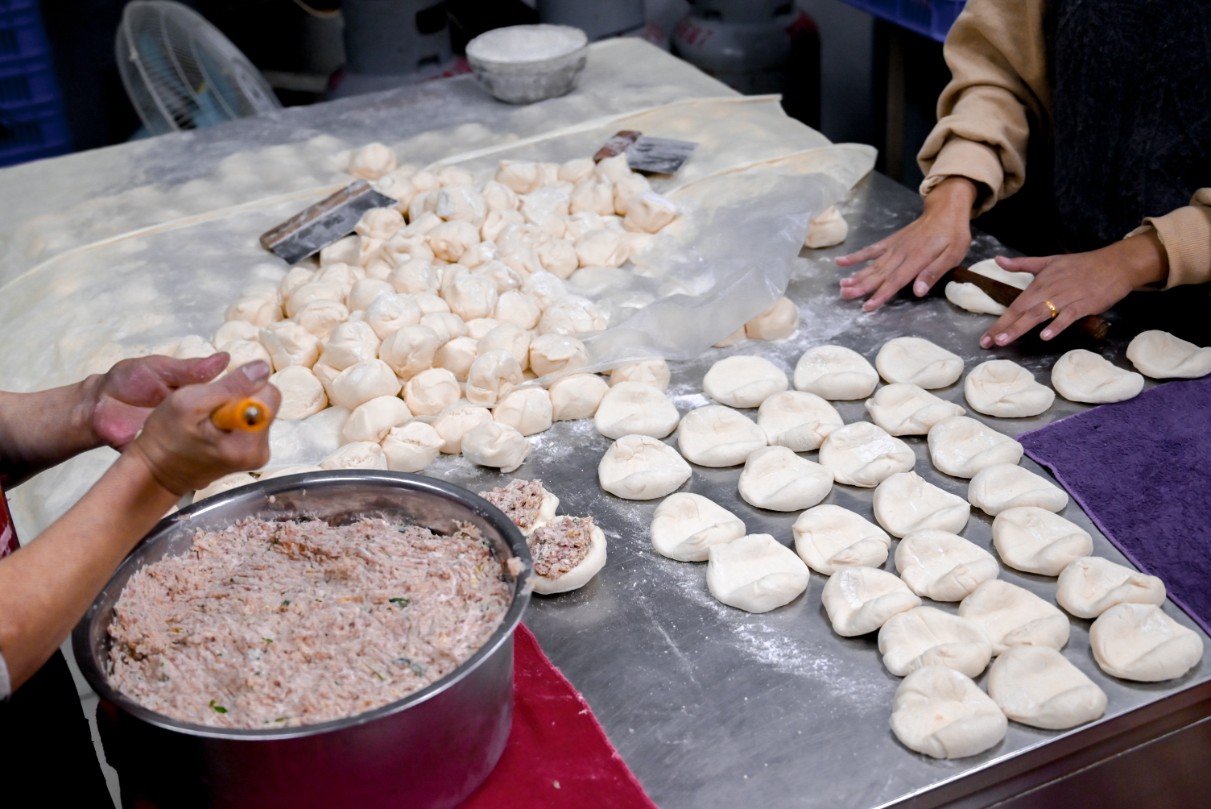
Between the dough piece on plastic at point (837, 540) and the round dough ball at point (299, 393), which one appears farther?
the round dough ball at point (299, 393)

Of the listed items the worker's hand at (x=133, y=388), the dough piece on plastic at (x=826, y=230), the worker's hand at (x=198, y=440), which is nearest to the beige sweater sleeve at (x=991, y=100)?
the dough piece on plastic at (x=826, y=230)

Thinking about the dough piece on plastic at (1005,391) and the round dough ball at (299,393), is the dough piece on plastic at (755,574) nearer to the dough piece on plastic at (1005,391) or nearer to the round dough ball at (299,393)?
the dough piece on plastic at (1005,391)

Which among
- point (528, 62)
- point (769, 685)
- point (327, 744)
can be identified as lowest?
point (769, 685)

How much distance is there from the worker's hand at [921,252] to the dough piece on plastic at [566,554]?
978 millimetres

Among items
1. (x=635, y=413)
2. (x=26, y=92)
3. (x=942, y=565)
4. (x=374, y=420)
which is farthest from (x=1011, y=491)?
(x=26, y=92)

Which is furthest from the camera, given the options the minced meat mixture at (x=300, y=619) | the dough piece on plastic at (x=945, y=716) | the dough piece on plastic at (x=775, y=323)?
the dough piece on plastic at (x=775, y=323)

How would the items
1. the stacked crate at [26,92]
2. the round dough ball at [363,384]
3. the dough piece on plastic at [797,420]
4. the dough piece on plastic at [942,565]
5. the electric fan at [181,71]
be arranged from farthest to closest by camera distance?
1. the stacked crate at [26,92]
2. the electric fan at [181,71]
3. the round dough ball at [363,384]
4. the dough piece on plastic at [797,420]
5. the dough piece on plastic at [942,565]

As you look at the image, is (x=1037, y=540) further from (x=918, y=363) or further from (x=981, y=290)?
(x=981, y=290)

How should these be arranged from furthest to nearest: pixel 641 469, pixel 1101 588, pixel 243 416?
1. pixel 641 469
2. pixel 1101 588
3. pixel 243 416

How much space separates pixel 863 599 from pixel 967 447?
0.45m

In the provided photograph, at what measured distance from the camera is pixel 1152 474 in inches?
70.2

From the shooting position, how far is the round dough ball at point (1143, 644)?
54.9 inches

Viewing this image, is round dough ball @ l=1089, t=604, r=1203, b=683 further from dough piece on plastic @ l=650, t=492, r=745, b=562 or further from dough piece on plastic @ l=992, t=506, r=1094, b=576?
dough piece on plastic @ l=650, t=492, r=745, b=562

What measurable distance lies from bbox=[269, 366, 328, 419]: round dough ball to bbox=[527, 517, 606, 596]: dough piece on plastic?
0.65 meters
